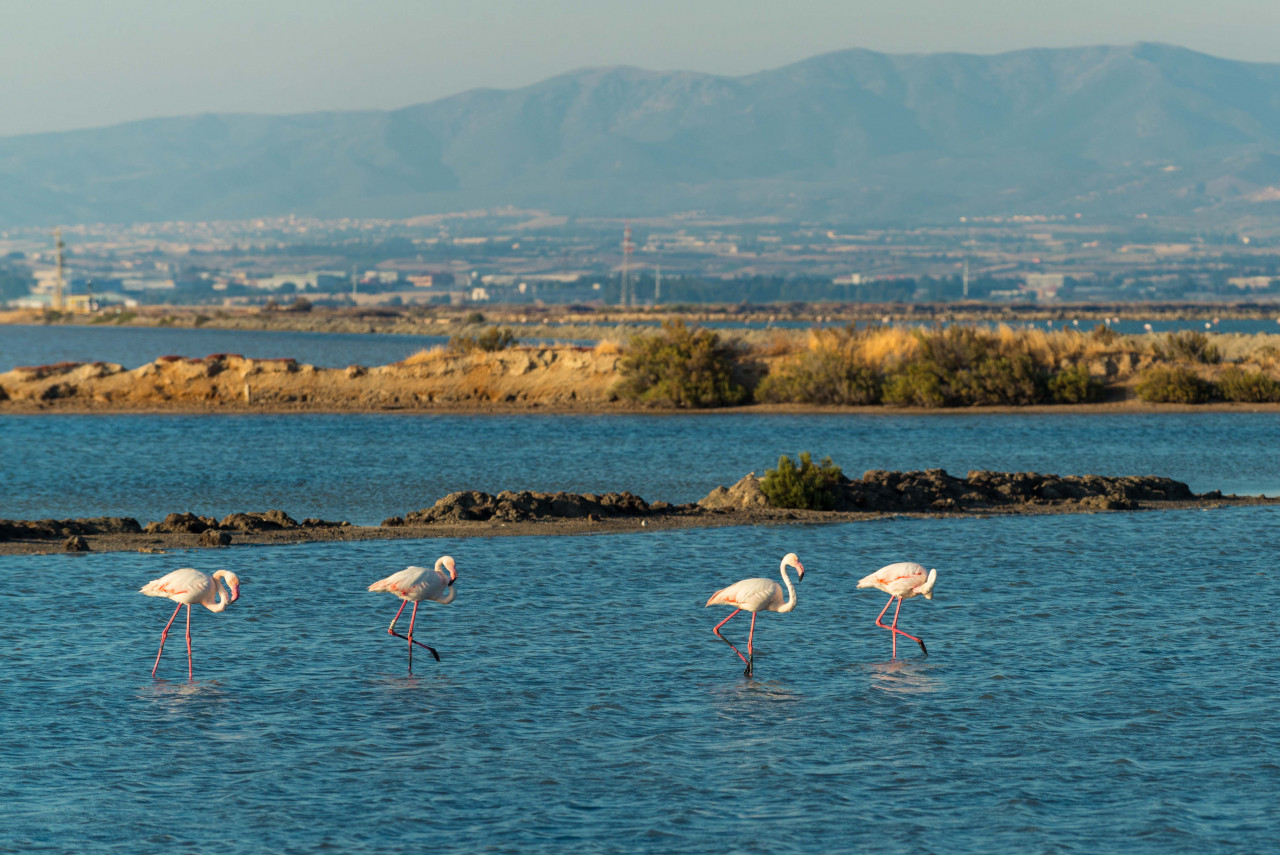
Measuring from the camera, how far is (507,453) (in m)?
31.8

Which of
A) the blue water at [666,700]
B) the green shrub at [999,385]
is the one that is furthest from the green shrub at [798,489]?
the green shrub at [999,385]

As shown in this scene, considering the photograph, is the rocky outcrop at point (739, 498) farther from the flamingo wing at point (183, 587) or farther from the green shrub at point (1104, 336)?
the green shrub at point (1104, 336)

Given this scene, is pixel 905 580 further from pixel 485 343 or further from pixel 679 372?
pixel 485 343

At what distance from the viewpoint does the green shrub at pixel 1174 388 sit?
42312 millimetres

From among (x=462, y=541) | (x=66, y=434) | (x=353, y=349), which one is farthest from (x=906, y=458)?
(x=353, y=349)

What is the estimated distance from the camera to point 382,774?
10.2 meters

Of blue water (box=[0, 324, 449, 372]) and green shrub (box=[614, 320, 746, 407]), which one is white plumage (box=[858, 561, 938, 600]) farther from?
blue water (box=[0, 324, 449, 372])

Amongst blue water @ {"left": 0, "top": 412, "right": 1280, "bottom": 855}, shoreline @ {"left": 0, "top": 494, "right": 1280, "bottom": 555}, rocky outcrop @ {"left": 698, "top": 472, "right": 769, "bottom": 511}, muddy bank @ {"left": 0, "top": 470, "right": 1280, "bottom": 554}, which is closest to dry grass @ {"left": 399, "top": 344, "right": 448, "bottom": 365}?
muddy bank @ {"left": 0, "top": 470, "right": 1280, "bottom": 554}

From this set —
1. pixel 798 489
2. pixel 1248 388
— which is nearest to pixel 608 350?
pixel 1248 388

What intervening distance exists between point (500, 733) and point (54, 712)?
349 centimetres

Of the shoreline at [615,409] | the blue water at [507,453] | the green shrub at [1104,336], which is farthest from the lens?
the green shrub at [1104,336]

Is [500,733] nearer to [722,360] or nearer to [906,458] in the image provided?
[906,458]

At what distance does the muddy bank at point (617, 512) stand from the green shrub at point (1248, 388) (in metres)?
20.0

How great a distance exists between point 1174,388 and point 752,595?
32.7 meters
